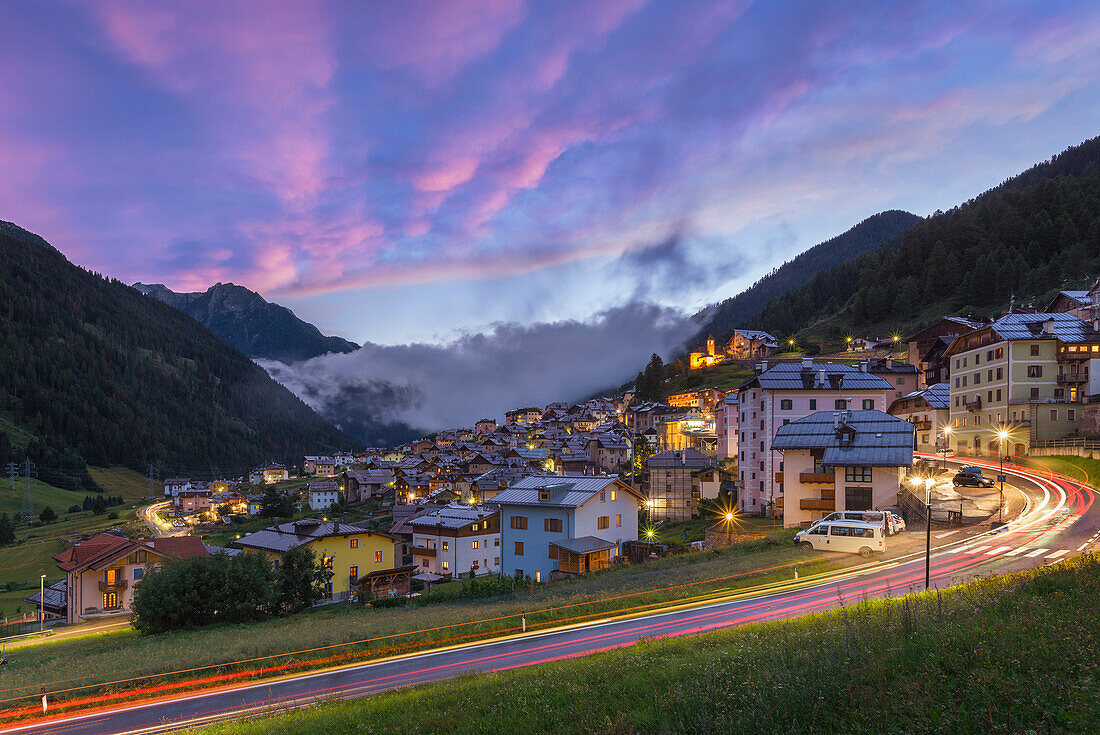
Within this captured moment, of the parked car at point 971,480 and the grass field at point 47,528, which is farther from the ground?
the parked car at point 971,480

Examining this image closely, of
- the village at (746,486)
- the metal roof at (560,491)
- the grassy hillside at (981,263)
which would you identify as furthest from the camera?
the grassy hillside at (981,263)

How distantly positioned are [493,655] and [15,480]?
6147 inches

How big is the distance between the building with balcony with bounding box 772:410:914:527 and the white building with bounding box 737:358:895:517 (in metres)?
9.84

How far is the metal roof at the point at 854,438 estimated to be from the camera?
113 feet

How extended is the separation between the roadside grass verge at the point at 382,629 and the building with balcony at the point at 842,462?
7411mm

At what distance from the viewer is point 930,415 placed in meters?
68.4

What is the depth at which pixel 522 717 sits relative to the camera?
9.27m

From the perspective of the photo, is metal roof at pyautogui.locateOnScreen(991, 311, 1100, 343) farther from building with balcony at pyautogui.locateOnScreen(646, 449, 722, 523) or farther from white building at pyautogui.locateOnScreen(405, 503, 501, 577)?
white building at pyautogui.locateOnScreen(405, 503, 501, 577)

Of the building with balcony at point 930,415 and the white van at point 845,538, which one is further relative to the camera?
the building with balcony at point 930,415

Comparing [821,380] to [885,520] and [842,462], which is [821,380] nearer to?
[842,462]

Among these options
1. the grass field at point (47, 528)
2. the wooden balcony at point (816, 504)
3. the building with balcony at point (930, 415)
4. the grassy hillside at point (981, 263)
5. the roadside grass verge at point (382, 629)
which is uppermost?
the grassy hillside at point (981, 263)

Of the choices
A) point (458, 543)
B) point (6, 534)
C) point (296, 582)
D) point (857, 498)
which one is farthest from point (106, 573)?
point (857, 498)

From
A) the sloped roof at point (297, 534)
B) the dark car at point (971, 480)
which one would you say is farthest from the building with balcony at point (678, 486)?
the sloped roof at point (297, 534)

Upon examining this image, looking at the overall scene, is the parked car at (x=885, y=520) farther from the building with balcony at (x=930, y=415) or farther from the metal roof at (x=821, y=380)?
the building with balcony at (x=930, y=415)
